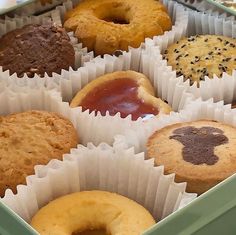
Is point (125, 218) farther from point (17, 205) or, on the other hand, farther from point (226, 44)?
point (226, 44)

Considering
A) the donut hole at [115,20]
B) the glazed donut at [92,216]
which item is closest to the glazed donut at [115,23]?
the donut hole at [115,20]

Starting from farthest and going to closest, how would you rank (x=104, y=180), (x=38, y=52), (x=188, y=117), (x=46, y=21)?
(x=46, y=21), (x=38, y=52), (x=188, y=117), (x=104, y=180)

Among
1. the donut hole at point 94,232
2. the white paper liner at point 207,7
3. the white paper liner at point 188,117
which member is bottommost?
the donut hole at point 94,232

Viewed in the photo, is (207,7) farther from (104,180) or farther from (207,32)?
(104,180)

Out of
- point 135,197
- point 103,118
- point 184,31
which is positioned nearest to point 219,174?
point 135,197

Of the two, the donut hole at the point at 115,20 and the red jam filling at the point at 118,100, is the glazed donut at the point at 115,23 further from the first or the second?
the red jam filling at the point at 118,100

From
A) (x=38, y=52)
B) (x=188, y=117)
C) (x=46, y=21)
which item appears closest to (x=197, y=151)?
(x=188, y=117)
